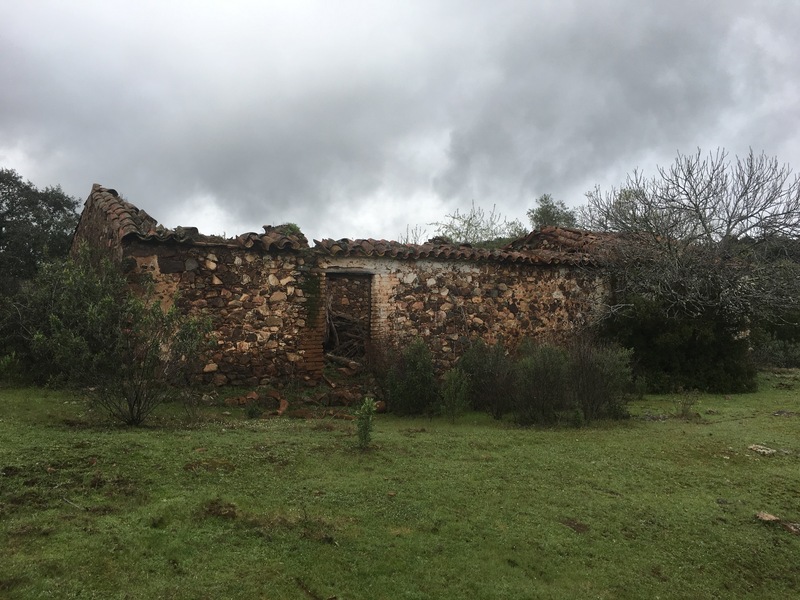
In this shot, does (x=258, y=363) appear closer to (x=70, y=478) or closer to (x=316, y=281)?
(x=316, y=281)

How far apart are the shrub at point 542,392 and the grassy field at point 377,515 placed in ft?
4.38

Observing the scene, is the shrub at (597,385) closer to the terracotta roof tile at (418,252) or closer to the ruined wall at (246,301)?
the terracotta roof tile at (418,252)

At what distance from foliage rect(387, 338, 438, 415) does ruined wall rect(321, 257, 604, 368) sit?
1.66m

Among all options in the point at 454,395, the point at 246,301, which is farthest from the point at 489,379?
the point at 246,301

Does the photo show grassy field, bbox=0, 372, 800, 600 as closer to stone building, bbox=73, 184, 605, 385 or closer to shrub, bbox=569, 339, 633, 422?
shrub, bbox=569, 339, 633, 422

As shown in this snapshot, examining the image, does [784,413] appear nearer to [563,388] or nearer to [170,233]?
[563,388]

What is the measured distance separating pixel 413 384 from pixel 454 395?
A: 766mm

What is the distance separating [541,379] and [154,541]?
5856 mm

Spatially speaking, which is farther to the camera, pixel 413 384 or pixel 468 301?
pixel 468 301

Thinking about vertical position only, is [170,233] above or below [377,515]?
above

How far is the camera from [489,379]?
8.98 meters

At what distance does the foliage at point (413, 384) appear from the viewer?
28.9 ft

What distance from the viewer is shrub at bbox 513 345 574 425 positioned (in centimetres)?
809

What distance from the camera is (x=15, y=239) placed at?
16766mm
